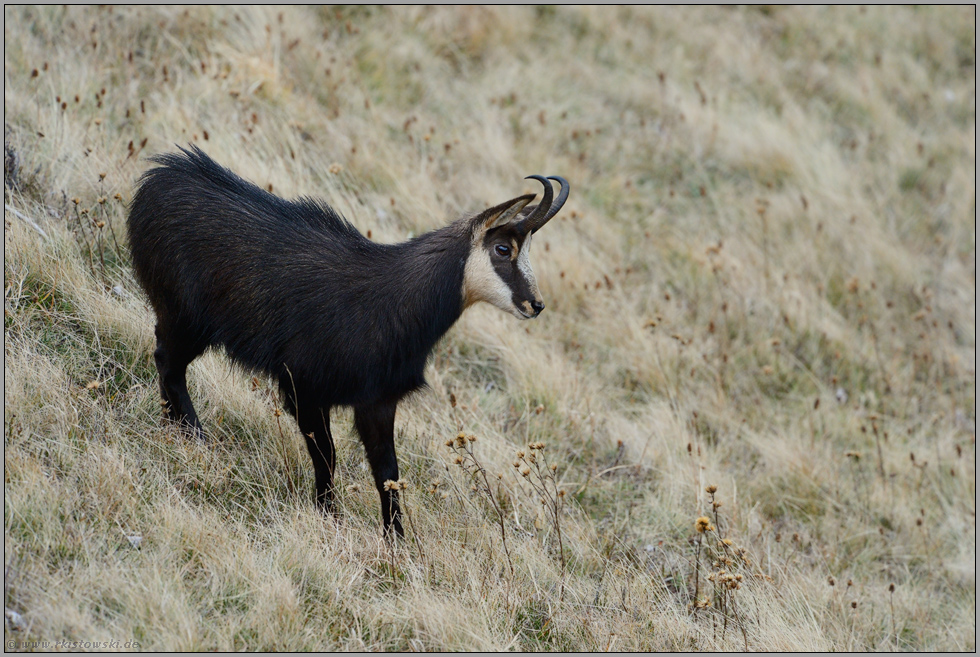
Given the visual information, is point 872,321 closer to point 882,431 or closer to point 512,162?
point 882,431

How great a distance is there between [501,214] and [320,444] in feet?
5.35

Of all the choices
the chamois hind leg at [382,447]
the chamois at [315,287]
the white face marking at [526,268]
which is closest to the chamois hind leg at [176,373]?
the chamois at [315,287]

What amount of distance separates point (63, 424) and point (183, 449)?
0.62m

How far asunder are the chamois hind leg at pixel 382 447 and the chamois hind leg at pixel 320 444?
0.22 m

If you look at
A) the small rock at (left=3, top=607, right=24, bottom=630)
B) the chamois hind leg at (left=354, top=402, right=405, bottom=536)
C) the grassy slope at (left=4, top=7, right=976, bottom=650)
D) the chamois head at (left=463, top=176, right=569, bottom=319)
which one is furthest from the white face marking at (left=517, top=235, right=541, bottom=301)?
the small rock at (left=3, top=607, right=24, bottom=630)

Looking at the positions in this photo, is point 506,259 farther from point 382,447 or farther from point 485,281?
point 382,447

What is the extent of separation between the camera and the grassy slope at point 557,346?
458cm

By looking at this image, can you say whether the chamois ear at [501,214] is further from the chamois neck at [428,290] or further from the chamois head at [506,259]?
the chamois neck at [428,290]

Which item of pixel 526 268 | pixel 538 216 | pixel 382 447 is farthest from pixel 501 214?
pixel 382 447

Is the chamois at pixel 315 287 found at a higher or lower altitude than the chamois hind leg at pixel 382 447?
higher

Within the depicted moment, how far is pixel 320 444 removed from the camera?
511cm

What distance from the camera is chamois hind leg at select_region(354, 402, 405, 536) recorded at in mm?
4871

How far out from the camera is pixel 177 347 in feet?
16.6

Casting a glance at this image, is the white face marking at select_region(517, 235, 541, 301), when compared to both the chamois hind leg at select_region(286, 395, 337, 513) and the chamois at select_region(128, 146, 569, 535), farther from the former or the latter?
the chamois hind leg at select_region(286, 395, 337, 513)
